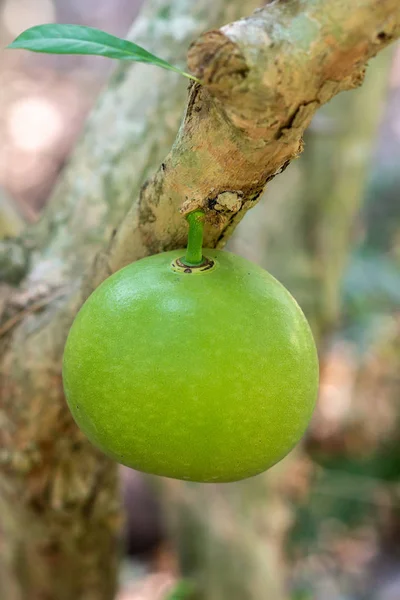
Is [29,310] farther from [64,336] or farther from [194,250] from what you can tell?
[194,250]

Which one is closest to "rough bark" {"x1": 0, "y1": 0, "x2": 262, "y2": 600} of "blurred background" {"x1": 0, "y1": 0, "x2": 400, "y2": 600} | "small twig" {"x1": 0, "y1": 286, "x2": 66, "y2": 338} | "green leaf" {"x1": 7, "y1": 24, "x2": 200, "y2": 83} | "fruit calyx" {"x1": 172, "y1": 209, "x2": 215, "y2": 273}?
"small twig" {"x1": 0, "y1": 286, "x2": 66, "y2": 338}

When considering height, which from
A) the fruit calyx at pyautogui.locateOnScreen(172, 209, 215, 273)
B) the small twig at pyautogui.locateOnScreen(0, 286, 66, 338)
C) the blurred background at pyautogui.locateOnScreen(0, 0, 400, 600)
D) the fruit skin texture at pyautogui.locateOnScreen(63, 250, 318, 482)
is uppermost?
the fruit calyx at pyautogui.locateOnScreen(172, 209, 215, 273)

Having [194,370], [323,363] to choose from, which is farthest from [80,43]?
[323,363]

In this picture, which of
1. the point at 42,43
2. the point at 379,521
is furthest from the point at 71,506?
the point at 379,521

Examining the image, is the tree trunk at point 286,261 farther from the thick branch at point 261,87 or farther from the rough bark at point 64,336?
the thick branch at point 261,87

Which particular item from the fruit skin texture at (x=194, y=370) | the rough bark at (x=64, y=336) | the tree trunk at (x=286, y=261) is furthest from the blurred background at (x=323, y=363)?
the fruit skin texture at (x=194, y=370)

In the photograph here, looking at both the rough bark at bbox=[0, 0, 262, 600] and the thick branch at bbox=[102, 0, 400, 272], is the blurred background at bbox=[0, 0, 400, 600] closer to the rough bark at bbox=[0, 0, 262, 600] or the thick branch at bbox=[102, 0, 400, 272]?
the rough bark at bbox=[0, 0, 262, 600]
